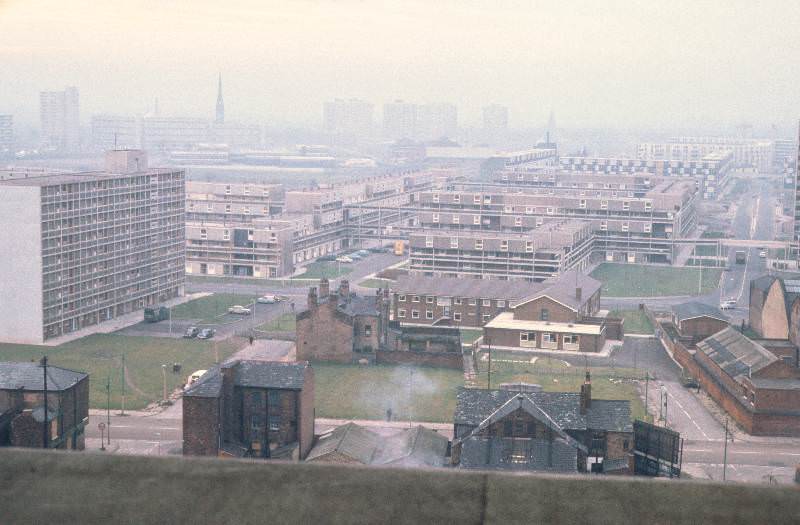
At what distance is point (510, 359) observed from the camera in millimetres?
23641

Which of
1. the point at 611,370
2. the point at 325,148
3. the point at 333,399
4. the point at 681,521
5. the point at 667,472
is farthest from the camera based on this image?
the point at 325,148

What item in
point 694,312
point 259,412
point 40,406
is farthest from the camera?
point 694,312

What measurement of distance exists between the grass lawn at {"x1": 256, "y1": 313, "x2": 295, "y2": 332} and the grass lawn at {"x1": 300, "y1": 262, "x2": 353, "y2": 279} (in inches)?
304

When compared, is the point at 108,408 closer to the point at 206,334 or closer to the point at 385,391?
the point at 385,391

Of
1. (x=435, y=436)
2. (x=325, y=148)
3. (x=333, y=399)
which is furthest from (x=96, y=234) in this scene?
(x=325, y=148)

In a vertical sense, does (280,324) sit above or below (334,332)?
below

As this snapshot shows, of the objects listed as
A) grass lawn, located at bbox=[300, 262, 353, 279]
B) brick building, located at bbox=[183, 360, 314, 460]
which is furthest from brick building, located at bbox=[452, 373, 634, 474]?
grass lawn, located at bbox=[300, 262, 353, 279]

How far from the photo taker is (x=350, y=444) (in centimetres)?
1445

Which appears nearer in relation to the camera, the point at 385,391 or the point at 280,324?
the point at 385,391

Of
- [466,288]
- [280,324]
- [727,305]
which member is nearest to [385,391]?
[280,324]

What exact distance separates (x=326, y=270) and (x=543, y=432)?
80.1 feet

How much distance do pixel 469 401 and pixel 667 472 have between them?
289cm

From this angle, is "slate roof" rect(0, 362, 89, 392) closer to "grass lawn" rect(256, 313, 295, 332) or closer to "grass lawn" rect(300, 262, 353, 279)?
"grass lawn" rect(256, 313, 295, 332)

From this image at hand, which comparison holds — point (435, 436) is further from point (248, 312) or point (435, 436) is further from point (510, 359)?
point (248, 312)
